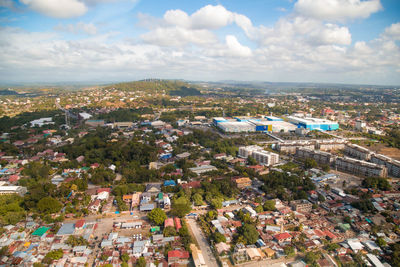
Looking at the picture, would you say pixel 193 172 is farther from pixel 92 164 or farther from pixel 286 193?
pixel 92 164

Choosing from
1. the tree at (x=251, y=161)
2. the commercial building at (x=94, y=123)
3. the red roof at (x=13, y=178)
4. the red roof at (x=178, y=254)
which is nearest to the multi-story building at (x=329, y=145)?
the tree at (x=251, y=161)

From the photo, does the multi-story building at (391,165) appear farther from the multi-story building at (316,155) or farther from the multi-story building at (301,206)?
the multi-story building at (301,206)

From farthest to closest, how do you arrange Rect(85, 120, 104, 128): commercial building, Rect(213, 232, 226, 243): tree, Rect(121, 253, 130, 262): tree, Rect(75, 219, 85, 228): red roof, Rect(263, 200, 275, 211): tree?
Rect(85, 120, 104, 128): commercial building
Rect(263, 200, 275, 211): tree
Rect(75, 219, 85, 228): red roof
Rect(213, 232, 226, 243): tree
Rect(121, 253, 130, 262): tree

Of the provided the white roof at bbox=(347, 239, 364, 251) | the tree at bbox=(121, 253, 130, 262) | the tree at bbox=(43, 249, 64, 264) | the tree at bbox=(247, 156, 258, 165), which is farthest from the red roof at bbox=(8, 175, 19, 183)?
the white roof at bbox=(347, 239, 364, 251)

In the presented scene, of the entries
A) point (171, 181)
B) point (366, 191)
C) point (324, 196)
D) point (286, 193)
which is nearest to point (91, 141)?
point (171, 181)

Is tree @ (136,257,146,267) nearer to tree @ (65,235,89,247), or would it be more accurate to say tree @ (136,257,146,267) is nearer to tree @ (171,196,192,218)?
tree @ (65,235,89,247)

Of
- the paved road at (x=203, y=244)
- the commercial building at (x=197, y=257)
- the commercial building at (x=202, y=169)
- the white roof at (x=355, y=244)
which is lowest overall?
the paved road at (x=203, y=244)
